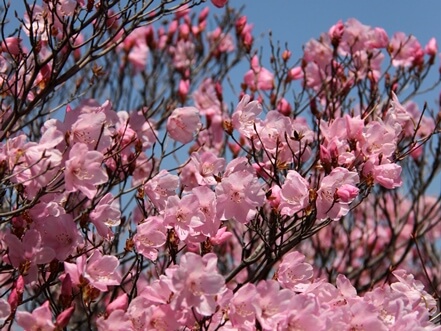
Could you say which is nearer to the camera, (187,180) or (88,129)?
(88,129)

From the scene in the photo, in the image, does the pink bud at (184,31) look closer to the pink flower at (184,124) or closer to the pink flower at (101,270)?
the pink flower at (184,124)

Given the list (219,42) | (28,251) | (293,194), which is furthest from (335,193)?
(219,42)

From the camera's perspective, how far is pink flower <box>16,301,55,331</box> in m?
2.33

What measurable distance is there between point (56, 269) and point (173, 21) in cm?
414

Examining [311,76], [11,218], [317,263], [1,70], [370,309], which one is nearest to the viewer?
[370,309]

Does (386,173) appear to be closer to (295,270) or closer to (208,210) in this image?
(295,270)

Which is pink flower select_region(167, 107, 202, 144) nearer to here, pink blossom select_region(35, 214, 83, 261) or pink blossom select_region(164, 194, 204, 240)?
pink blossom select_region(164, 194, 204, 240)

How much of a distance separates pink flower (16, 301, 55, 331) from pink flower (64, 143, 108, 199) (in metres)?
0.48

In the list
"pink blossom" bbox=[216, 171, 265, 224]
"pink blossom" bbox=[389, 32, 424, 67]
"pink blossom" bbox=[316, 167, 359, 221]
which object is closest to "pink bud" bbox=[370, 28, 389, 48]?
"pink blossom" bbox=[389, 32, 424, 67]

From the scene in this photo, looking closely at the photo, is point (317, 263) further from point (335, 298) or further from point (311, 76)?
point (335, 298)

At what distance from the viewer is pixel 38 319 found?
2.34m

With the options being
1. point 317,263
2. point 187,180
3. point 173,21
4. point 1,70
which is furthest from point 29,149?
point 173,21

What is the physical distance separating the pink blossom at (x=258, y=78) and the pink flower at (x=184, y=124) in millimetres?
1531

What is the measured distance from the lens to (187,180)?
320cm
